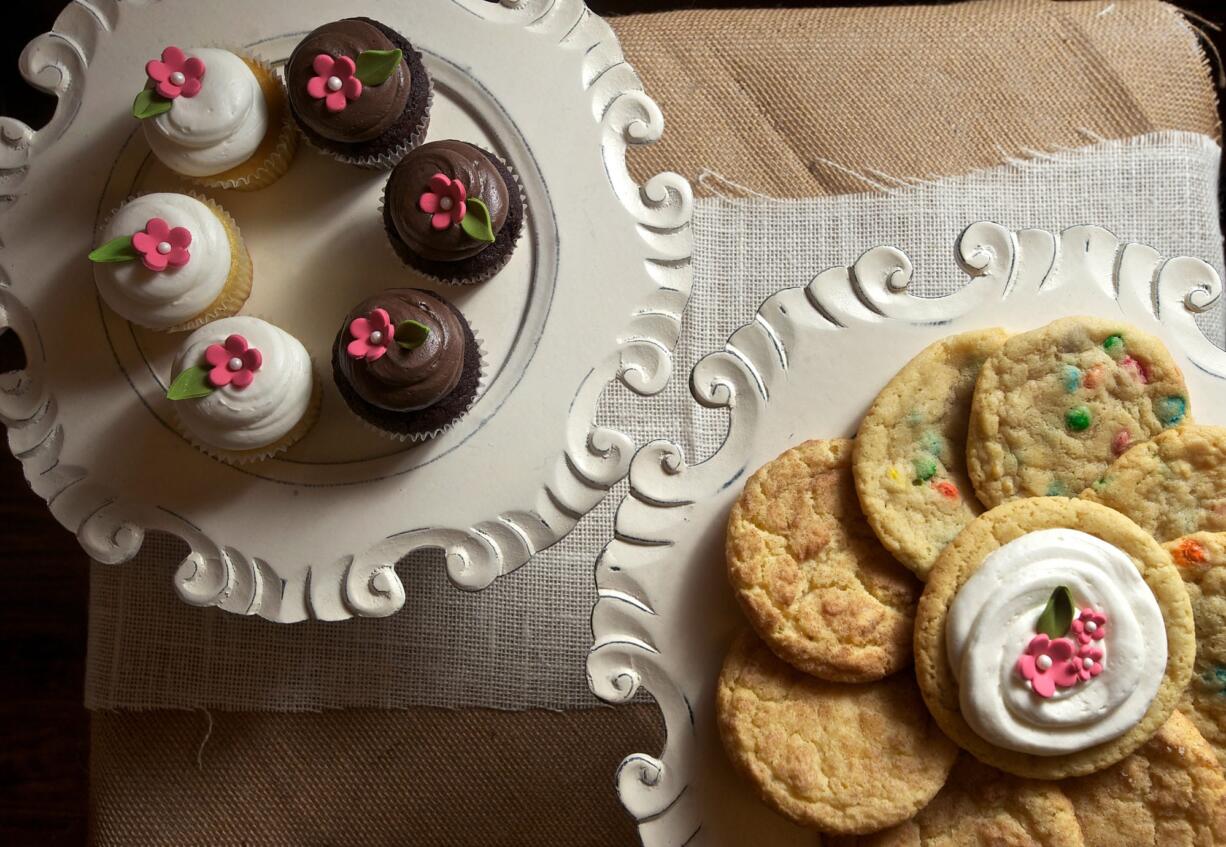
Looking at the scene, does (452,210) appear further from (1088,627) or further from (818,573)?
(1088,627)

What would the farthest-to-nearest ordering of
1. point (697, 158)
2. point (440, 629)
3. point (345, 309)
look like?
point (697, 158) → point (440, 629) → point (345, 309)

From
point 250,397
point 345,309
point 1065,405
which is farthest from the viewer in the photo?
point 345,309

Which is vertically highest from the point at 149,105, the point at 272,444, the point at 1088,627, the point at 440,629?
the point at 149,105

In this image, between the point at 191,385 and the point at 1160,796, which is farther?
the point at 191,385

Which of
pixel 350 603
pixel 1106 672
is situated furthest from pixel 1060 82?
pixel 350 603

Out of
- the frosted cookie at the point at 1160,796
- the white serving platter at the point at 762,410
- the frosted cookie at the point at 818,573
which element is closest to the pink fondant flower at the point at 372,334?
the white serving platter at the point at 762,410

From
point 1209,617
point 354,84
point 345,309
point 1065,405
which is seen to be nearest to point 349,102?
point 354,84

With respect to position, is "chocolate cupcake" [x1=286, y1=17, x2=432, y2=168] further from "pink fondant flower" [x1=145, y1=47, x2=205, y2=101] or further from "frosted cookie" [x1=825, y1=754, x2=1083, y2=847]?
"frosted cookie" [x1=825, y1=754, x2=1083, y2=847]

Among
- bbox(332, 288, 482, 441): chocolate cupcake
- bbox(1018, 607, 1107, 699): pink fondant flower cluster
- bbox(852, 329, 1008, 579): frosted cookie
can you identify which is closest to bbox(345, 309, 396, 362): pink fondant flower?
bbox(332, 288, 482, 441): chocolate cupcake
